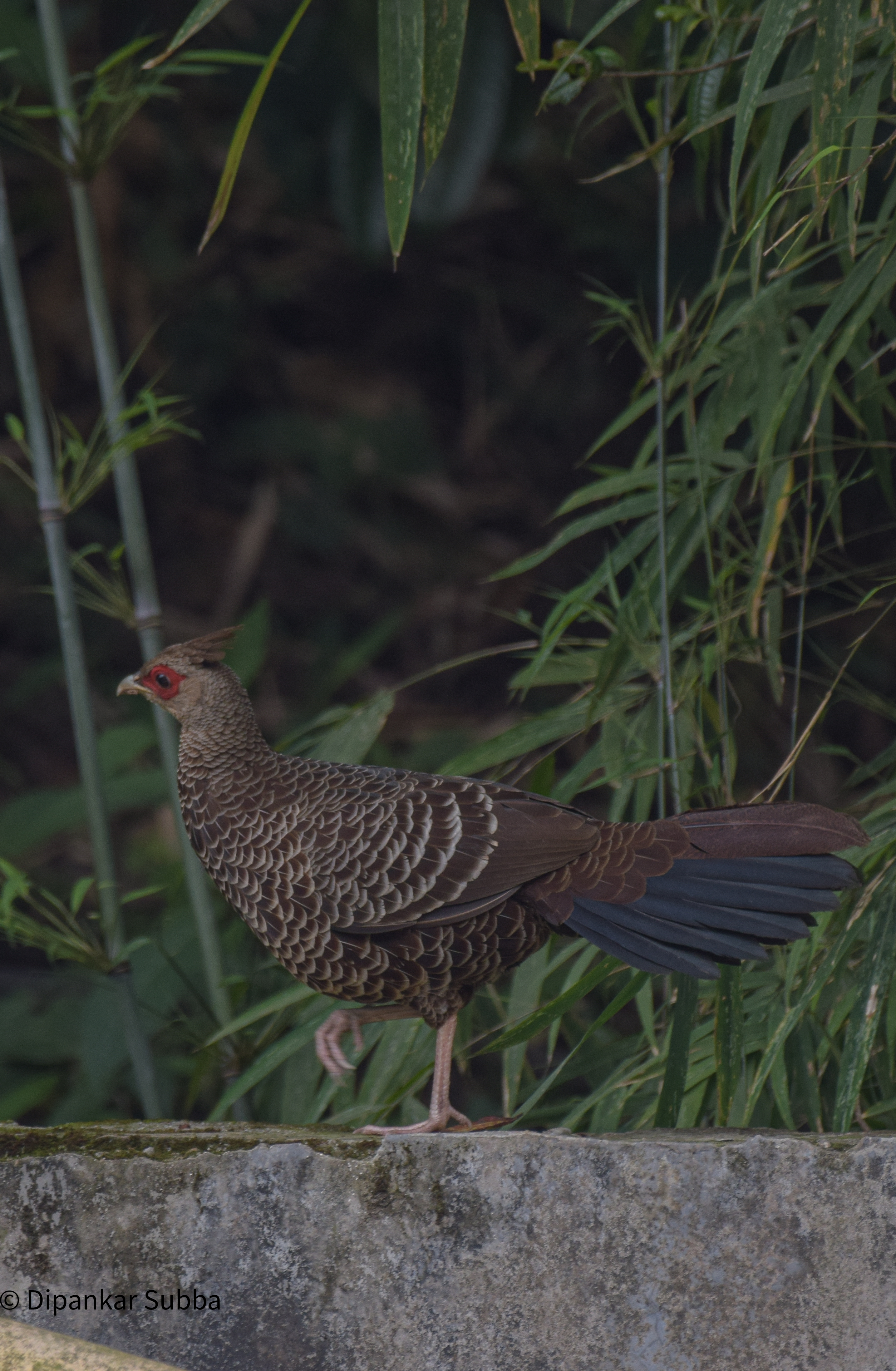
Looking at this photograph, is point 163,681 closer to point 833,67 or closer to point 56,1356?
point 56,1356

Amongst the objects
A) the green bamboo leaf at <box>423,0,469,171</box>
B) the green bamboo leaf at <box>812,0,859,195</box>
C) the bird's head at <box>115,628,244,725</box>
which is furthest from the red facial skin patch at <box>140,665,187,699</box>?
the green bamboo leaf at <box>812,0,859,195</box>

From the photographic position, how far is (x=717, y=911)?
1513 millimetres

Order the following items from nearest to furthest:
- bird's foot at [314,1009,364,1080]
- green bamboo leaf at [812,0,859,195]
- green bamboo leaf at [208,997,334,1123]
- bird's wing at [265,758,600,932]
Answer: green bamboo leaf at [812,0,859,195] < bird's wing at [265,758,600,932] < bird's foot at [314,1009,364,1080] < green bamboo leaf at [208,997,334,1123]

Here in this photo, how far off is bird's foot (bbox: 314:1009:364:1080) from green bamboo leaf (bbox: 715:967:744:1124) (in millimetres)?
458

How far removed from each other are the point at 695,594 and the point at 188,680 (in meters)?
1.17

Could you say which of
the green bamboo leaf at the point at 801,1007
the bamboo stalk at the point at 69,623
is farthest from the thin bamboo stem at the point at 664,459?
the bamboo stalk at the point at 69,623

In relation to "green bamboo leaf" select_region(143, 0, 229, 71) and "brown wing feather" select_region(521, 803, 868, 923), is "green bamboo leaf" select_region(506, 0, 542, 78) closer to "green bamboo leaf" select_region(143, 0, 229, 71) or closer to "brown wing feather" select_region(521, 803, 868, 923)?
"green bamboo leaf" select_region(143, 0, 229, 71)

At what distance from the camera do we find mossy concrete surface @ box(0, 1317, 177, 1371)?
1.02m

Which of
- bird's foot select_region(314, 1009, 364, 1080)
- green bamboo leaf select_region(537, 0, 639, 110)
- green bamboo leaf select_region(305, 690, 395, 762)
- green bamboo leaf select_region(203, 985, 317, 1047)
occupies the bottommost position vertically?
green bamboo leaf select_region(203, 985, 317, 1047)

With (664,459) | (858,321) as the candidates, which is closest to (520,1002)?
(664,459)

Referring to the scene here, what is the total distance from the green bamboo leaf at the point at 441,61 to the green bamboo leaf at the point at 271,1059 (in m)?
1.14

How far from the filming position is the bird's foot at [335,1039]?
71.1 inches

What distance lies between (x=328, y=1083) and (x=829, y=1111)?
0.74m

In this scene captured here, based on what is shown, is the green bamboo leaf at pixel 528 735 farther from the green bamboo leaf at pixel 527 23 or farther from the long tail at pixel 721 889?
the green bamboo leaf at pixel 527 23
